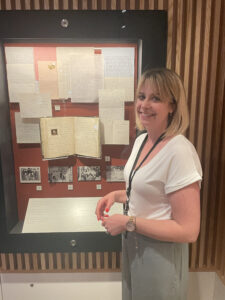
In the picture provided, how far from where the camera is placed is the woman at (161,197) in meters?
1.01

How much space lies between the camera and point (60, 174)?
1.75 metres

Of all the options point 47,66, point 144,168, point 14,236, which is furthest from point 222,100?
point 14,236

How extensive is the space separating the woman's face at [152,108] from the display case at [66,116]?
0.48 metres

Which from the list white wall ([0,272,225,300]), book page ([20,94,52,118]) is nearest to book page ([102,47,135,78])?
book page ([20,94,52,118])

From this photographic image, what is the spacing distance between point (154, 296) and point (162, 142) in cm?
80

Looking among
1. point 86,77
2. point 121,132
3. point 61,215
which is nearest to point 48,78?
point 86,77

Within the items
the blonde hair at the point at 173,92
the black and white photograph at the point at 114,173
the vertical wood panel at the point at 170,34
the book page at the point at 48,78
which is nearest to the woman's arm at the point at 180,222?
the blonde hair at the point at 173,92

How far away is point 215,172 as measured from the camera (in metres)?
1.72

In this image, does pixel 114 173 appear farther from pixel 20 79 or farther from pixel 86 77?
pixel 20 79

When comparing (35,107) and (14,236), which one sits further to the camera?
(14,236)

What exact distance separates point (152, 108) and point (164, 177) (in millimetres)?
327

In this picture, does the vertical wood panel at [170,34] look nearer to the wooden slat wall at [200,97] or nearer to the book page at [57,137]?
the wooden slat wall at [200,97]

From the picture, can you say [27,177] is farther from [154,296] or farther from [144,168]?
[154,296]

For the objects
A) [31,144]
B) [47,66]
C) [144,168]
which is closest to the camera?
[144,168]
